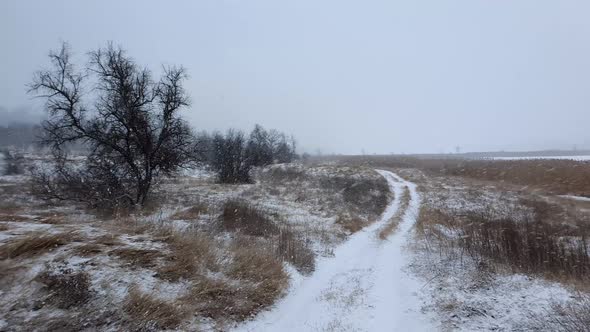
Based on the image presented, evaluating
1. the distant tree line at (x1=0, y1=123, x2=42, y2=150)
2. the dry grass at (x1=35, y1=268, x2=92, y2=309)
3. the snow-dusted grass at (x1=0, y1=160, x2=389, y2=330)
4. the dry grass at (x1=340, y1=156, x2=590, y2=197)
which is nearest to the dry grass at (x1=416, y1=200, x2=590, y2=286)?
the snow-dusted grass at (x1=0, y1=160, x2=389, y2=330)

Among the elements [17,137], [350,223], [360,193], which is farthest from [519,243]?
[17,137]

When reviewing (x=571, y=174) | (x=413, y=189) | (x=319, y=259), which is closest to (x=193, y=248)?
(x=319, y=259)

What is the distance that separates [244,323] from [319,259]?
4637 mm

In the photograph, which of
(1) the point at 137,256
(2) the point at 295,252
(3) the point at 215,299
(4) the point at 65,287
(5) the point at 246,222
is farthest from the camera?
(5) the point at 246,222

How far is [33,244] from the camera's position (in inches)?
227

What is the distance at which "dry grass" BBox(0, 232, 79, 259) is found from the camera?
546cm

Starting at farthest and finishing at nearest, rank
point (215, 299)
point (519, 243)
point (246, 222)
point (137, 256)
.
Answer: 1. point (246, 222)
2. point (519, 243)
3. point (137, 256)
4. point (215, 299)

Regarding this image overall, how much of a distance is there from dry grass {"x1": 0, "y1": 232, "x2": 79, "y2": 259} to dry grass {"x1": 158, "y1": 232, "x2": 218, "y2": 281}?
2.00 m

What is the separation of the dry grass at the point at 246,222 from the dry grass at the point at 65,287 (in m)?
6.56

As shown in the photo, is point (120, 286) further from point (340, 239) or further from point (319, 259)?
point (340, 239)

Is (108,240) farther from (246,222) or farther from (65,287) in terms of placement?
(246,222)

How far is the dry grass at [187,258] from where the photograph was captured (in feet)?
21.4

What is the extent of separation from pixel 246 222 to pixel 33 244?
25.2 feet

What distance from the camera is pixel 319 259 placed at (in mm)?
10234
